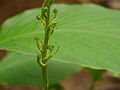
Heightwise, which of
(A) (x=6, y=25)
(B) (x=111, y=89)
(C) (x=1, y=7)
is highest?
(A) (x=6, y=25)

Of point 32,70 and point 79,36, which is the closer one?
point 79,36

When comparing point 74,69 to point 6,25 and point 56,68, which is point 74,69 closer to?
point 56,68

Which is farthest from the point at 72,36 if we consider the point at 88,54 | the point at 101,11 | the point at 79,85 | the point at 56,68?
the point at 79,85

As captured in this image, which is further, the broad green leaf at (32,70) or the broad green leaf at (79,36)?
the broad green leaf at (32,70)

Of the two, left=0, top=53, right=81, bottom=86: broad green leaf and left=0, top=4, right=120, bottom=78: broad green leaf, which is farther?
left=0, top=53, right=81, bottom=86: broad green leaf

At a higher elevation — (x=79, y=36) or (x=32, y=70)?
(x=79, y=36)

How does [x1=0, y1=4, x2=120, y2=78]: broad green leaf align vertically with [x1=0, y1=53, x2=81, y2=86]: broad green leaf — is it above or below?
above

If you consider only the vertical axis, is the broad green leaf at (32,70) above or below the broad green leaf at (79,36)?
below

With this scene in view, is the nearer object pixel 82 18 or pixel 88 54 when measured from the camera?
pixel 88 54
